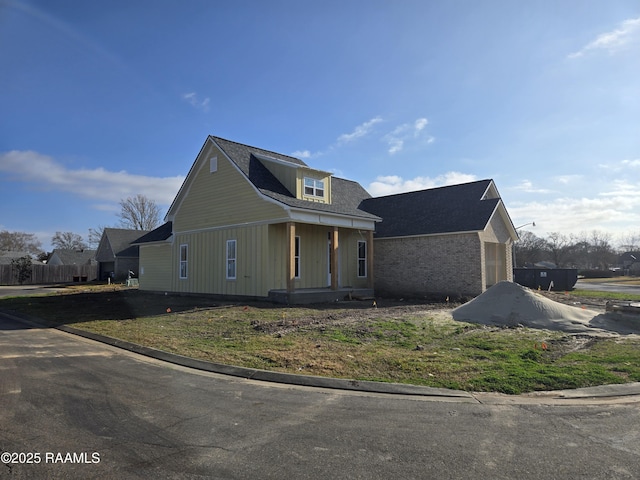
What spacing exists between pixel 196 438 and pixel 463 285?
1771cm

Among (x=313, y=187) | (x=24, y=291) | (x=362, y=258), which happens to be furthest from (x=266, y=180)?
(x=24, y=291)

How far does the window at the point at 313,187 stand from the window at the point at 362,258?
4.19 m

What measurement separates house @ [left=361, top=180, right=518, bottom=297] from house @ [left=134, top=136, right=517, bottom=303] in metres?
0.05

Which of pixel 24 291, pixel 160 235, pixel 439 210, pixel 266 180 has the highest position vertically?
pixel 266 180

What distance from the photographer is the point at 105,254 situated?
4762cm

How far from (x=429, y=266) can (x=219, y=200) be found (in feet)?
35.7

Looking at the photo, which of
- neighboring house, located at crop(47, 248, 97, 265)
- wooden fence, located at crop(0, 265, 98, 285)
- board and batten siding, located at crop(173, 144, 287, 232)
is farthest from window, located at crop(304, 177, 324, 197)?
neighboring house, located at crop(47, 248, 97, 265)

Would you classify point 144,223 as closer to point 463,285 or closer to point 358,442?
point 463,285

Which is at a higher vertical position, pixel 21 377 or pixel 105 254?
pixel 105 254

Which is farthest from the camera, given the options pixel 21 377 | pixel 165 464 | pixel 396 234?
pixel 396 234

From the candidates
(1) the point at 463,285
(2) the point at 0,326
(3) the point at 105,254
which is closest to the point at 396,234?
(1) the point at 463,285

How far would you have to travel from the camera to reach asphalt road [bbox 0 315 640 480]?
12.0 ft

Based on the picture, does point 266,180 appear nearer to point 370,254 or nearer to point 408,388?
point 370,254

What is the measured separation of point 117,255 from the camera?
43.7m
